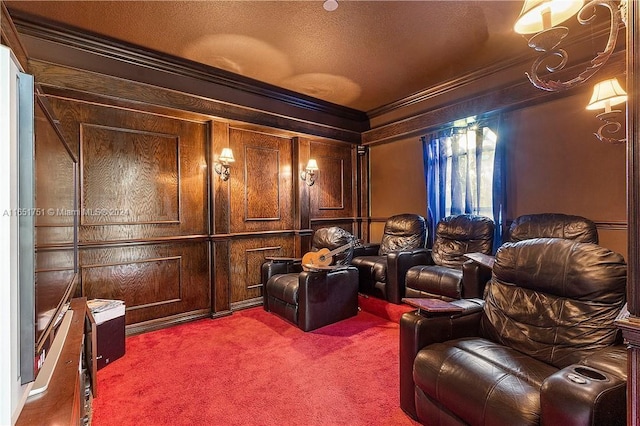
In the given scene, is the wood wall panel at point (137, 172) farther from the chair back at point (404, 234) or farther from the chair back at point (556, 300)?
the chair back at point (556, 300)

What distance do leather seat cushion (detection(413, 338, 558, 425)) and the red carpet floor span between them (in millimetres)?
448

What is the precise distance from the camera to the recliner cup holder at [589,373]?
1.09 meters

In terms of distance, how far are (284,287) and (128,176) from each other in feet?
6.40

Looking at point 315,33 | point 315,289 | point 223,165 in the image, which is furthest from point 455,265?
point 223,165

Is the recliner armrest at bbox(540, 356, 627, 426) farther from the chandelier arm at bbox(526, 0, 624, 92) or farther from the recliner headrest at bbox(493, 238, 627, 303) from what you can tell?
the chandelier arm at bbox(526, 0, 624, 92)

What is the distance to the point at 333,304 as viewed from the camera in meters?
3.24

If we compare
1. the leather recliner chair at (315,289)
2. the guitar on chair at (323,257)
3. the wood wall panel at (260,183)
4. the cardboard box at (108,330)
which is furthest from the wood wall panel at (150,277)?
the guitar on chair at (323,257)

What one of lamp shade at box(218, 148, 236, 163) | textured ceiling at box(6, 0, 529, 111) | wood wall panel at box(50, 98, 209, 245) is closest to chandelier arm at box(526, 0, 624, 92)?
textured ceiling at box(6, 0, 529, 111)

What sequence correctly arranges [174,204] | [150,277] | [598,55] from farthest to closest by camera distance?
[174,204], [150,277], [598,55]

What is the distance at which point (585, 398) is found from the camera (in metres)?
1.01

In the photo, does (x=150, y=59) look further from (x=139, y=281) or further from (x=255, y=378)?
(x=255, y=378)

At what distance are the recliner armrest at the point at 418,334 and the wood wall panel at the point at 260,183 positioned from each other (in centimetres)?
259

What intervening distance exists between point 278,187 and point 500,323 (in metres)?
3.11

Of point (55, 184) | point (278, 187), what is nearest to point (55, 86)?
point (55, 184)
